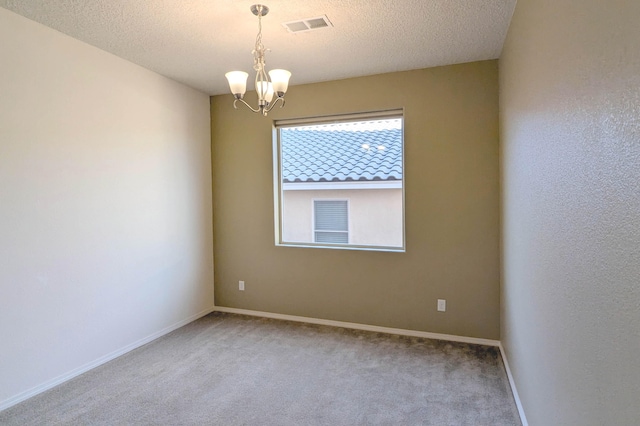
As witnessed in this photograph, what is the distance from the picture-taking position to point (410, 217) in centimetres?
361

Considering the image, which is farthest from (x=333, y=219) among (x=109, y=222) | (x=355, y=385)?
(x=109, y=222)

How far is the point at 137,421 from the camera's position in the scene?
2.27 meters

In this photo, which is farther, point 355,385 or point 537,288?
point 355,385

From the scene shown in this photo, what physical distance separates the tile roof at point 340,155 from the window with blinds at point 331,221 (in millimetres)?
284

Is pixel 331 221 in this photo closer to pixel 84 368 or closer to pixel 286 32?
pixel 286 32

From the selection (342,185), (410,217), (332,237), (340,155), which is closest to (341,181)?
(342,185)

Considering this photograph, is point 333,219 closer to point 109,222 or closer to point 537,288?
point 109,222

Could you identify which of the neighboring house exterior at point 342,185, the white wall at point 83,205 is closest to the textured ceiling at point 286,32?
the white wall at point 83,205

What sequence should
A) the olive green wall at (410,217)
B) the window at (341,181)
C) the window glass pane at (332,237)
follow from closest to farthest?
the olive green wall at (410,217), the window at (341,181), the window glass pane at (332,237)

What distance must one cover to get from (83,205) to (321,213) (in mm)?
2321

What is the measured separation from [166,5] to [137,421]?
2.69 metres

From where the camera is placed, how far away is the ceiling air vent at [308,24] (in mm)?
2562

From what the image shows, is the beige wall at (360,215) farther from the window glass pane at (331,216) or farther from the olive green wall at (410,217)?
the olive green wall at (410,217)

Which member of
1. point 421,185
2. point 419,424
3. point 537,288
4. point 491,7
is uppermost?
point 491,7
